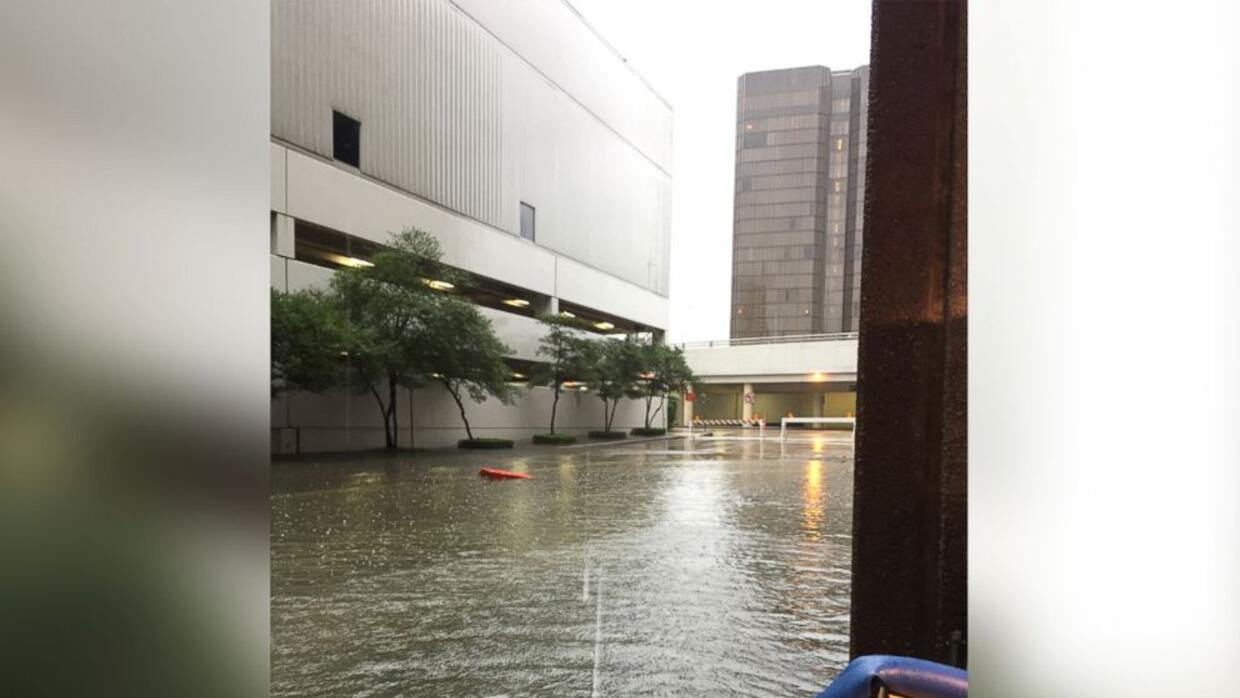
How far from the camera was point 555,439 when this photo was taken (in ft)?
20.6

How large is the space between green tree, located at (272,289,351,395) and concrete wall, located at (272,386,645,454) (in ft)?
0.83

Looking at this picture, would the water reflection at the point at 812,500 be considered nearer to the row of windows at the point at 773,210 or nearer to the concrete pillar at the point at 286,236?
the row of windows at the point at 773,210

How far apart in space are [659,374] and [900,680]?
421 centimetres

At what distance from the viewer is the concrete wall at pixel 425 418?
5.38m

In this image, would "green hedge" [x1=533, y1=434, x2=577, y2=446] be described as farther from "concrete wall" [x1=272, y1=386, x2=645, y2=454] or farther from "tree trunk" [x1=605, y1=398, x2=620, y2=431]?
"tree trunk" [x1=605, y1=398, x2=620, y2=431]

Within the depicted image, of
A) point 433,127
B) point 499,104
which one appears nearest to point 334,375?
point 433,127

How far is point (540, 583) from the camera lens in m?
3.06

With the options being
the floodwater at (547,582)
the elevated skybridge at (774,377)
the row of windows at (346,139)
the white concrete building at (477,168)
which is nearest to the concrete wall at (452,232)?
the white concrete building at (477,168)

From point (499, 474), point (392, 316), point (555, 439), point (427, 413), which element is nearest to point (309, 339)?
point (392, 316)

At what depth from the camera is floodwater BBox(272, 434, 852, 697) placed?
6.56 ft
